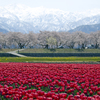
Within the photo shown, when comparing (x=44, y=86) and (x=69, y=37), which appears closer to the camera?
(x=44, y=86)

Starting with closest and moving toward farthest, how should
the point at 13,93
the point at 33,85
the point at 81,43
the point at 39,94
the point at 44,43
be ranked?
the point at 39,94 < the point at 13,93 < the point at 33,85 < the point at 81,43 < the point at 44,43

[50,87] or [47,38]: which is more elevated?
[47,38]

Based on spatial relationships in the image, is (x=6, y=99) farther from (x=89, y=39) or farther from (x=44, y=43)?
(x=89, y=39)

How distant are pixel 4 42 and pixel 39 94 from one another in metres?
105

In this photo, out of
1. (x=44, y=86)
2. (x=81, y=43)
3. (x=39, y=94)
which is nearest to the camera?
(x=39, y=94)

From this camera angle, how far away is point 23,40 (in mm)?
102125

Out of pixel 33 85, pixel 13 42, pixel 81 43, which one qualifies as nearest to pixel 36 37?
pixel 13 42

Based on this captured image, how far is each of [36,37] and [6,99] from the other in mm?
101411

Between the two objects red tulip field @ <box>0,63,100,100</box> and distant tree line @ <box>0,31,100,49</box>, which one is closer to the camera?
red tulip field @ <box>0,63,100,100</box>

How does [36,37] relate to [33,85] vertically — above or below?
above

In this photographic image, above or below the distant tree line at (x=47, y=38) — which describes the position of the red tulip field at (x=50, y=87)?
below

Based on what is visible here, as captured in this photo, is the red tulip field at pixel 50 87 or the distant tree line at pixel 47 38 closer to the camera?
the red tulip field at pixel 50 87

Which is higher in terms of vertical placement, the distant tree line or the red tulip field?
the distant tree line

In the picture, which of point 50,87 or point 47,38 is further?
point 47,38
